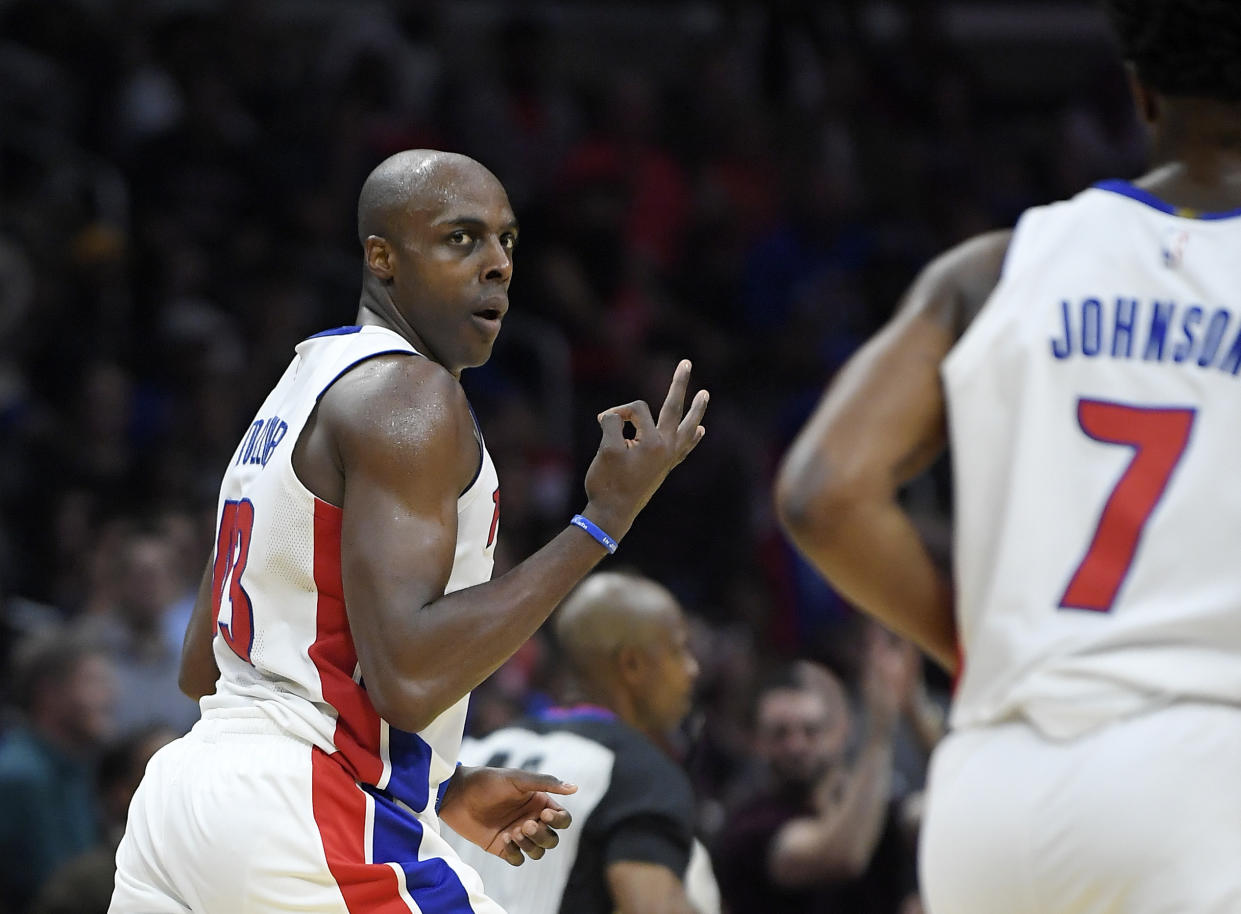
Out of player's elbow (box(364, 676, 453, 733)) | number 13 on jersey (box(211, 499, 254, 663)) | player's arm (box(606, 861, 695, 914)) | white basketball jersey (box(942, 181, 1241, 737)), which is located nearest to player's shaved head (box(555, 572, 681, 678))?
player's arm (box(606, 861, 695, 914))

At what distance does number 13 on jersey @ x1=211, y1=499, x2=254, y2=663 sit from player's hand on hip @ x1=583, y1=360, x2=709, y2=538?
2.07 feet

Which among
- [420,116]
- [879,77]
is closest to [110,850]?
[420,116]

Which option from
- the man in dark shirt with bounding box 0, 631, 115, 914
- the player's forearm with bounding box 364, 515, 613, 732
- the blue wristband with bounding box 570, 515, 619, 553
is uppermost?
the blue wristband with bounding box 570, 515, 619, 553

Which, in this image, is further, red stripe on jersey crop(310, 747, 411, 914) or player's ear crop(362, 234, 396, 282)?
player's ear crop(362, 234, 396, 282)

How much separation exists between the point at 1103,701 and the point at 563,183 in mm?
9063

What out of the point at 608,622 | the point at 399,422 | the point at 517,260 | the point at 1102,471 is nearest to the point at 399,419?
the point at 399,422

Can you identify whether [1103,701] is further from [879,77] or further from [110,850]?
[879,77]

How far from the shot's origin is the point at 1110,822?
7.56 feet

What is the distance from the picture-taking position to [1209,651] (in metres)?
2.38

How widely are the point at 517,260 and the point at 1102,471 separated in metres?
8.47

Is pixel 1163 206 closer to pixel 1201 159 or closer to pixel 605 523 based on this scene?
pixel 1201 159

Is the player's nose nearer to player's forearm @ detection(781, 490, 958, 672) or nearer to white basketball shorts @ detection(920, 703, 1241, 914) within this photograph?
player's forearm @ detection(781, 490, 958, 672)

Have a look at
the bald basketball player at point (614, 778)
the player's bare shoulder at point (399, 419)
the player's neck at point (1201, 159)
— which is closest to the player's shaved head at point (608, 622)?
the bald basketball player at point (614, 778)

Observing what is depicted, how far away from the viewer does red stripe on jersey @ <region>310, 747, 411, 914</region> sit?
9.75ft
